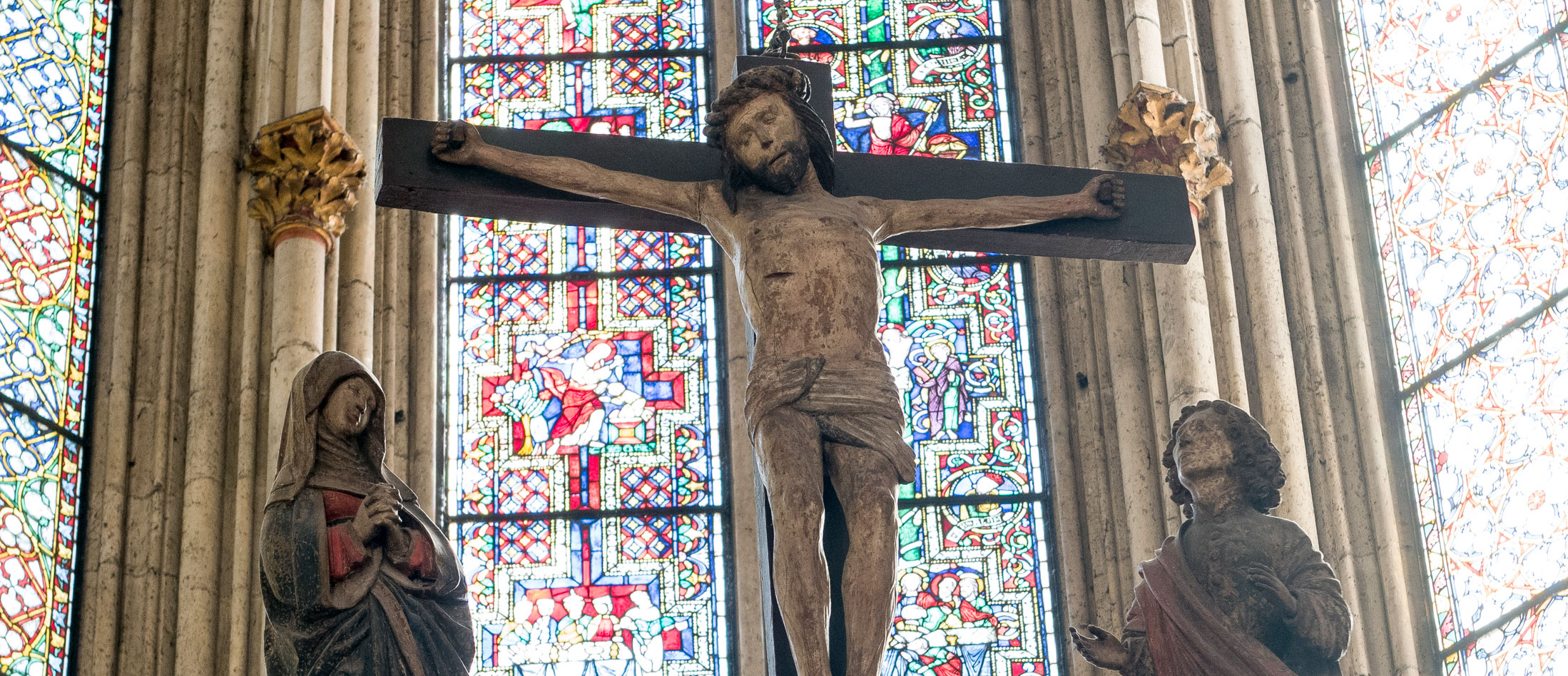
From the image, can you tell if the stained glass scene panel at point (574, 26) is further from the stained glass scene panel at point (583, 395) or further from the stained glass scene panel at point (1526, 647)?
the stained glass scene panel at point (1526, 647)

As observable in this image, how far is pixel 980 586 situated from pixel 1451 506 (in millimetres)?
1752

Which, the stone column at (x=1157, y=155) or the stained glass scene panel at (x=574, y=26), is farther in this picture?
the stained glass scene panel at (x=574, y=26)

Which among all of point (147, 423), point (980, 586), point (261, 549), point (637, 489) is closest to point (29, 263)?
point (147, 423)

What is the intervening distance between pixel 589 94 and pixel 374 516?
5.75m

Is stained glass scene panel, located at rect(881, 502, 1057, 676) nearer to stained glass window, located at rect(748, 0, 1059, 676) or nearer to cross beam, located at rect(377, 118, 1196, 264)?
stained glass window, located at rect(748, 0, 1059, 676)

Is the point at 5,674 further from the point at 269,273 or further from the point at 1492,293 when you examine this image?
the point at 1492,293

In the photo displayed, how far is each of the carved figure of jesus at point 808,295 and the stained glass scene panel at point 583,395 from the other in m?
→ 4.19

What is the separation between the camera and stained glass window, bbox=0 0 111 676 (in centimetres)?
959

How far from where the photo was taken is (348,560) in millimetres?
6199

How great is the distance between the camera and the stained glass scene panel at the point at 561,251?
1134 cm

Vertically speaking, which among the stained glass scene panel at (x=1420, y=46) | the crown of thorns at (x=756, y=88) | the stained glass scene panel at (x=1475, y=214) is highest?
the stained glass scene panel at (x=1420, y=46)

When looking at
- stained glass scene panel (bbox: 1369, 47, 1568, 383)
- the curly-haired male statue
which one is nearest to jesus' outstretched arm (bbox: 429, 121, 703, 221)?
the curly-haired male statue

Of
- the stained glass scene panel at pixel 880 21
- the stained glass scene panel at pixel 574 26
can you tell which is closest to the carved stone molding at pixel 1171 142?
the stained glass scene panel at pixel 880 21

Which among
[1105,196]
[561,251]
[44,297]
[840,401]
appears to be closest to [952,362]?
[561,251]
